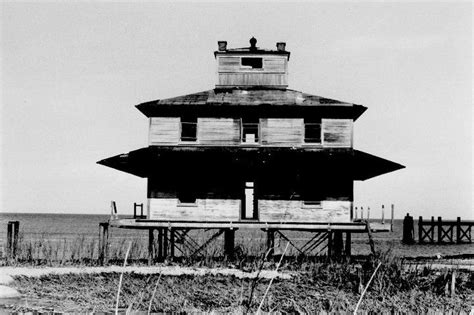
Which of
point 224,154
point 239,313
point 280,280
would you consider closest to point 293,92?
point 224,154

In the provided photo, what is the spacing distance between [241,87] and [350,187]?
8.43 m

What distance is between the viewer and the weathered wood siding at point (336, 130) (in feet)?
112

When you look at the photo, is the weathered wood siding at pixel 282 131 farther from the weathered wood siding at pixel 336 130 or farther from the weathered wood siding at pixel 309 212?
the weathered wood siding at pixel 309 212

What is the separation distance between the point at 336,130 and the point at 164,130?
8910mm

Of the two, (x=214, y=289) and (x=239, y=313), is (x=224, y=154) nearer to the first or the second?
(x=214, y=289)

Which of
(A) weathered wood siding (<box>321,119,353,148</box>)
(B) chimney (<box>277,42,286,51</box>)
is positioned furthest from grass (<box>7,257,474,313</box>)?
(B) chimney (<box>277,42,286,51</box>)

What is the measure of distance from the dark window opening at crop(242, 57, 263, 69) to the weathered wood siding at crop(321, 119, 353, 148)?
19.7 ft

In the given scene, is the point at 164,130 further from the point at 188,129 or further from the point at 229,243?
the point at 229,243

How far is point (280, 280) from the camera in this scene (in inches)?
1011

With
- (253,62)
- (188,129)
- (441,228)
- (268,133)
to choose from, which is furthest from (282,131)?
(441,228)

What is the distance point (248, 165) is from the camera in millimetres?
33219

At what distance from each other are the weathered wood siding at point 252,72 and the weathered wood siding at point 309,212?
7610mm

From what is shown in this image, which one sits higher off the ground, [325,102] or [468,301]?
[325,102]

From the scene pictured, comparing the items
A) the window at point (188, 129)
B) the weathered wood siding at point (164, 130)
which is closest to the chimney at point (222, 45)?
the window at point (188, 129)
